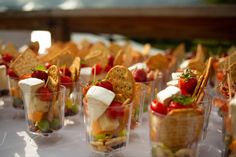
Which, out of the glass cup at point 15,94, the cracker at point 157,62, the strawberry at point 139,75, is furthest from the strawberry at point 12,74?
the cracker at point 157,62

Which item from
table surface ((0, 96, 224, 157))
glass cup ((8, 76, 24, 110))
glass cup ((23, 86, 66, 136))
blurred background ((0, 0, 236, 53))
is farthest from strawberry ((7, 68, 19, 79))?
blurred background ((0, 0, 236, 53))

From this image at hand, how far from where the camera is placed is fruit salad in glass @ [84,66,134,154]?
36.9 inches

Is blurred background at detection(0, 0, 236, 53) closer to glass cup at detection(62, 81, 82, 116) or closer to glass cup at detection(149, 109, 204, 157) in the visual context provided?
glass cup at detection(62, 81, 82, 116)

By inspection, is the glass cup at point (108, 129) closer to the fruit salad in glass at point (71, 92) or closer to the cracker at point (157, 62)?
the fruit salad in glass at point (71, 92)

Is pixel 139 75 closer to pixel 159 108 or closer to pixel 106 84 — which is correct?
pixel 106 84

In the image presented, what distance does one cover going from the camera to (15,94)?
1.34m

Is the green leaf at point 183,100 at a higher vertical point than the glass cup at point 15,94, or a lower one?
higher

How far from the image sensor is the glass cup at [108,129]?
0.94m

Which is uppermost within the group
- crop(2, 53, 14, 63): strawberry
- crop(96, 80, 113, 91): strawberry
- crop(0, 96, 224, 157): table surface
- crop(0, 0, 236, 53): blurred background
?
crop(0, 0, 236, 53): blurred background

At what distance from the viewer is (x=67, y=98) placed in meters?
1.25

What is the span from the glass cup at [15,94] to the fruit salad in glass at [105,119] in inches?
16.8

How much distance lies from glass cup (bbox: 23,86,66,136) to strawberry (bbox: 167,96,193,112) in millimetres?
356

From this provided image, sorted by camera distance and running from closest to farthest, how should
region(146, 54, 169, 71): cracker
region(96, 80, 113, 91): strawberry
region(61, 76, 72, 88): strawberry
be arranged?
region(96, 80, 113, 91): strawberry → region(61, 76, 72, 88): strawberry → region(146, 54, 169, 71): cracker

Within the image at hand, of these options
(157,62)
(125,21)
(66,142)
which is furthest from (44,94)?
(125,21)
